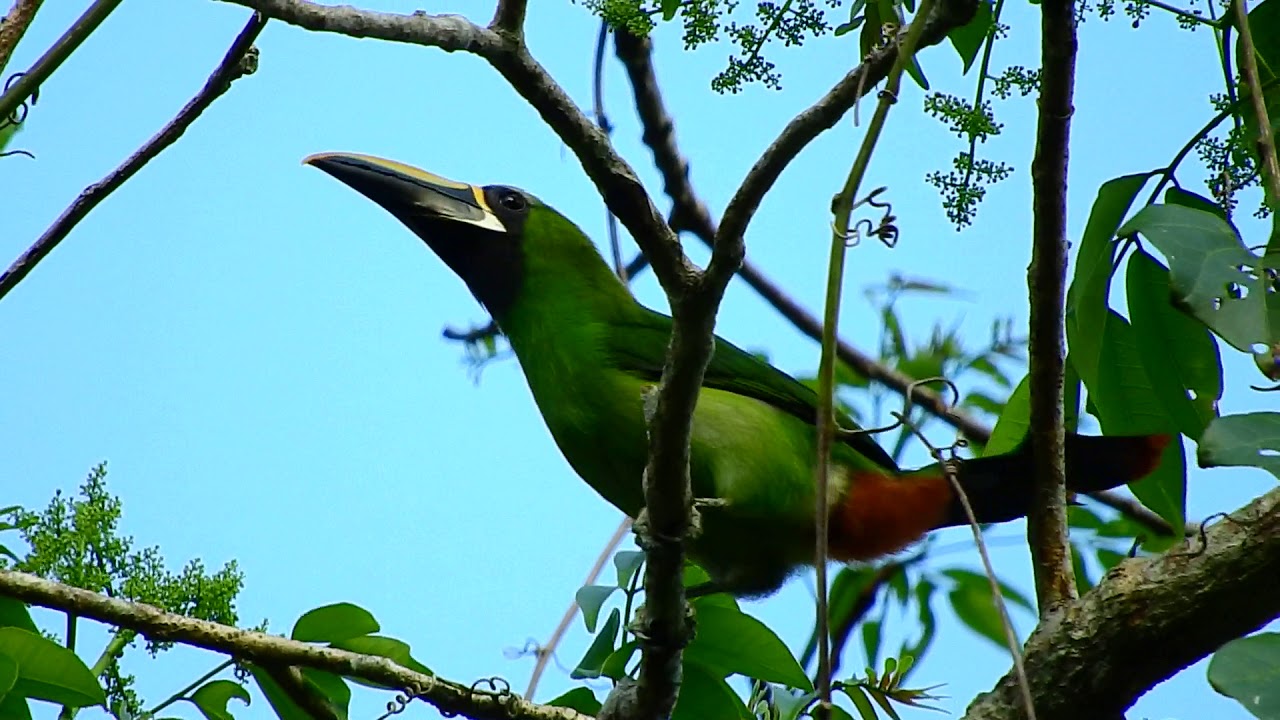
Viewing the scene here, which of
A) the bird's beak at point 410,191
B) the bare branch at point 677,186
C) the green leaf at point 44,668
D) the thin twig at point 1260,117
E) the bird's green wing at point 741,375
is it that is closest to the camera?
the thin twig at point 1260,117

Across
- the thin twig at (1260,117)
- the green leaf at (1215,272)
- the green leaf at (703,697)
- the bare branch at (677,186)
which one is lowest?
the green leaf at (703,697)

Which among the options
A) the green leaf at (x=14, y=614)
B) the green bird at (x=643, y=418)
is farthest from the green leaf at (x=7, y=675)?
the green bird at (x=643, y=418)

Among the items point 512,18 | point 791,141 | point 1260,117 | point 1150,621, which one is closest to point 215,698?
point 512,18

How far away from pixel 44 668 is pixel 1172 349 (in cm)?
156

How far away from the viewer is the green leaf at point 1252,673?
1152mm

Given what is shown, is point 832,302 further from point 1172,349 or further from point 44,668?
point 44,668

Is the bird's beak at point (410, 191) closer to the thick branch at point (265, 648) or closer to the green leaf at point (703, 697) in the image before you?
the thick branch at point (265, 648)

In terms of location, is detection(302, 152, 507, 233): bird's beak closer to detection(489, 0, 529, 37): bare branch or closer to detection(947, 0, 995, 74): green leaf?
detection(489, 0, 529, 37): bare branch

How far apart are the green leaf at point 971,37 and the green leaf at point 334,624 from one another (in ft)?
4.10

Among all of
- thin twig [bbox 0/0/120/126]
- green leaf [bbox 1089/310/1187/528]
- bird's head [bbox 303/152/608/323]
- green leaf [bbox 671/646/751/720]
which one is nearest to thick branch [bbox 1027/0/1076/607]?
green leaf [bbox 1089/310/1187/528]

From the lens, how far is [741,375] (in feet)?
9.43

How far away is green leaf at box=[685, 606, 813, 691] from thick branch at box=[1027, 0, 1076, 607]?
0.37 m

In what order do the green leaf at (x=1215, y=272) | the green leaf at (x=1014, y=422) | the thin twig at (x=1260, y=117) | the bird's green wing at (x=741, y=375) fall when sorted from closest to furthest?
the green leaf at (x=1215, y=272), the thin twig at (x=1260, y=117), the green leaf at (x=1014, y=422), the bird's green wing at (x=741, y=375)

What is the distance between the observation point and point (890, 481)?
2834 millimetres
